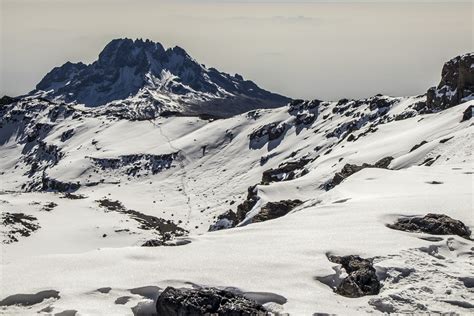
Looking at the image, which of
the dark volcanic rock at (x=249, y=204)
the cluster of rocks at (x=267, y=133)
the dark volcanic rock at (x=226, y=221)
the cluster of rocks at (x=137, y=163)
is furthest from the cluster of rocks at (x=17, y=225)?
the cluster of rocks at (x=267, y=133)

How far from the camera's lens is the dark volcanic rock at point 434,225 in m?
23.7

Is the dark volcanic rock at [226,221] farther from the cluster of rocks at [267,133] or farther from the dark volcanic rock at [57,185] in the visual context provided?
the dark volcanic rock at [57,185]

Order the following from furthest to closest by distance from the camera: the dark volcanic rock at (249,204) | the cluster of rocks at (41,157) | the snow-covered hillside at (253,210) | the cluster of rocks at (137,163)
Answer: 1. the cluster of rocks at (41,157)
2. the cluster of rocks at (137,163)
3. the dark volcanic rock at (249,204)
4. the snow-covered hillside at (253,210)

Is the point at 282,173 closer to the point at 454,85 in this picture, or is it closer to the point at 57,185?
the point at 454,85

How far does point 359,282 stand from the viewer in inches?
722

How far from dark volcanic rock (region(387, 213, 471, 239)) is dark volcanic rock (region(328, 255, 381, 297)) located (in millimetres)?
5757

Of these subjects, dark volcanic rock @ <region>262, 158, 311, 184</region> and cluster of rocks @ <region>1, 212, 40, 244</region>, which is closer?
cluster of rocks @ <region>1, 212, 40, 244</region>

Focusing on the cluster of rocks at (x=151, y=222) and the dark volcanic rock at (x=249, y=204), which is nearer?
the dark volcanic rock at (x=249, y=204)

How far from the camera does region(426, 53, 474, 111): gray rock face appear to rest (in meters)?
83.1

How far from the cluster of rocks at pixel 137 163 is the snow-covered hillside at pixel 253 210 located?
20.5 inches

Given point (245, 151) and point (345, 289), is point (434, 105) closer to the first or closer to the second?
point (245, 151)

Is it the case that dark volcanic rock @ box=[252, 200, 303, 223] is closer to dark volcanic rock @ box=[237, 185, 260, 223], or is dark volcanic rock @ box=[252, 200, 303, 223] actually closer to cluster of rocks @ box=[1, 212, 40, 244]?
dark volcanic rock @ box=[237, 185, 260, 223]

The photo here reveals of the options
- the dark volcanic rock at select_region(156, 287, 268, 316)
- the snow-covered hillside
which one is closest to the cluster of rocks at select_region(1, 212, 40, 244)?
the snow-covered hillside

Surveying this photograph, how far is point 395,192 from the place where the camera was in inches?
1357
